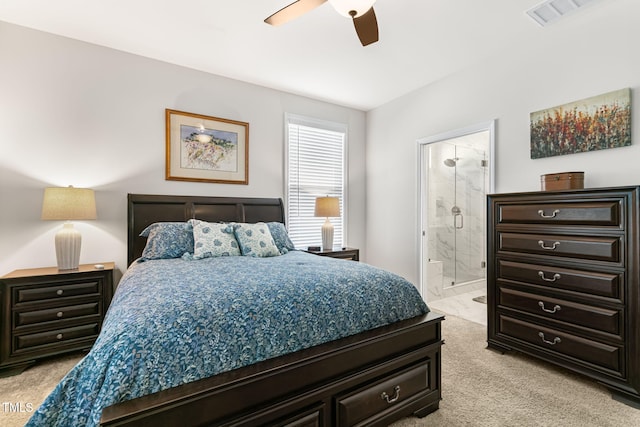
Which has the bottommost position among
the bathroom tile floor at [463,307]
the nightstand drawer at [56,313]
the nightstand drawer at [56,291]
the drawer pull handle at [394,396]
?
the bathroom tile floor at [463,307]

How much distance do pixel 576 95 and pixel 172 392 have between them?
139 inches

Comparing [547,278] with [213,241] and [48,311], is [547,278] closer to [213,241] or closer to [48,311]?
[213,241]

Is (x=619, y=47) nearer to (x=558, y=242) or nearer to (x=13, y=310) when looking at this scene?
(x=558, y=242)

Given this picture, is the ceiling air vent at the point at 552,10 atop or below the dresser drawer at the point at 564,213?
atop

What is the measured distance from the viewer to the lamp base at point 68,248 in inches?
104

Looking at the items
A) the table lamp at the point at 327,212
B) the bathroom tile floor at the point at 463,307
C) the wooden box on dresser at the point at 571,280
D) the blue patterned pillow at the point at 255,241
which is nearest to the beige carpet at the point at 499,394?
the wooden box on dresser at the point at 571,280

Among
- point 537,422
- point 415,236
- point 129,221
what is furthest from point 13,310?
point 415,236

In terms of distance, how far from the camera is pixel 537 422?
181cm

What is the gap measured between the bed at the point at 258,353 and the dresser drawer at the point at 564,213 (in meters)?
1.29

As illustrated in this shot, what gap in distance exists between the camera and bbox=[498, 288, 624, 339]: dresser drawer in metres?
2.08

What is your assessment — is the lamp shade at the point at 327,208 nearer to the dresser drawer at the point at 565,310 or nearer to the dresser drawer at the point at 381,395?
the dresser drawer at the point at 565,310

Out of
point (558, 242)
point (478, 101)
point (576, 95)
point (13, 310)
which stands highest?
point (478, 101)

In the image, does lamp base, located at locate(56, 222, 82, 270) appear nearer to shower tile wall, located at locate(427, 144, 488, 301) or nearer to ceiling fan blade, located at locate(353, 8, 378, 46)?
ceiling fan blade, located at locate(353, 8, 378, 46)

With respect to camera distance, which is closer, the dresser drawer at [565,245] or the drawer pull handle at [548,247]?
the dresser drawer at [565,245]
